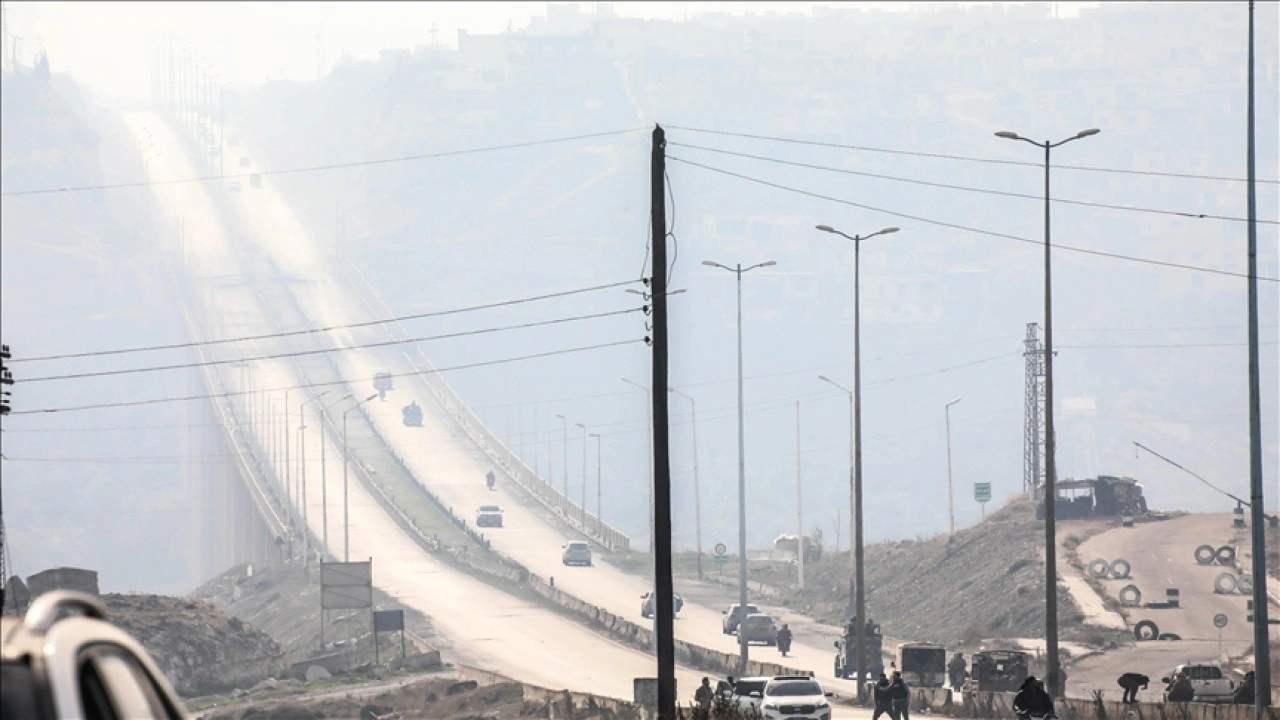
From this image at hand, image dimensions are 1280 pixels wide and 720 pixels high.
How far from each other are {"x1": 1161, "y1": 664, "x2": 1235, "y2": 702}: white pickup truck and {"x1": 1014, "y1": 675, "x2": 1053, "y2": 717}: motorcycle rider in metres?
21.3

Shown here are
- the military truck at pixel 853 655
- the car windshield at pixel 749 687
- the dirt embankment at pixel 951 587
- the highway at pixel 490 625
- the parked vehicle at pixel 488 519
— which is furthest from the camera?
the parked vehicle at pixel 488 519

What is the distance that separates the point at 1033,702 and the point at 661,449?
7.77 meters

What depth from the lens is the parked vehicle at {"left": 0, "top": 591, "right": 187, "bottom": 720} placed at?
178 inches

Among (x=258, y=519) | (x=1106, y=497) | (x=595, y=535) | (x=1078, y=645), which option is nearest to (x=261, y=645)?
(x=1078, y=645)

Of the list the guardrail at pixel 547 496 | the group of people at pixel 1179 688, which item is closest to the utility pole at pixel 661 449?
the group of people at pixel 1179 688

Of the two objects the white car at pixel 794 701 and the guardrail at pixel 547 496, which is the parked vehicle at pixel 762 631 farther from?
the guardrail at pixel 547 496

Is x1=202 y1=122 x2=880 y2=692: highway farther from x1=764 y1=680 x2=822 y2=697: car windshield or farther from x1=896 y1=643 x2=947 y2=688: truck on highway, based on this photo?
x1=764 y1=680 x2=822 y2=697: car windshield

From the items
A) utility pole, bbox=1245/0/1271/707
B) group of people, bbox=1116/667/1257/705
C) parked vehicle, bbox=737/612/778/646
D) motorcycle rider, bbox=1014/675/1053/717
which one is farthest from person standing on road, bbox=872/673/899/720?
parked vehicle, bbox=737/612/778/646

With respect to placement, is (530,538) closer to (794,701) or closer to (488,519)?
(488,519)

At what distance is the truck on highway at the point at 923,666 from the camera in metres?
64.4

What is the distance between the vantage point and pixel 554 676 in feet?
249

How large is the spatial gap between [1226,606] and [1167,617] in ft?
13.9

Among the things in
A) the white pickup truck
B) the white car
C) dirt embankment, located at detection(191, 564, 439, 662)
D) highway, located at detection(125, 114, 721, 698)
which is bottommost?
dirt embankment, located at detection(191, 564, 439, 662)

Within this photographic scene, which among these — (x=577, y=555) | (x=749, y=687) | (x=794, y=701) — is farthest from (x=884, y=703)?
(x=577, y=555)
